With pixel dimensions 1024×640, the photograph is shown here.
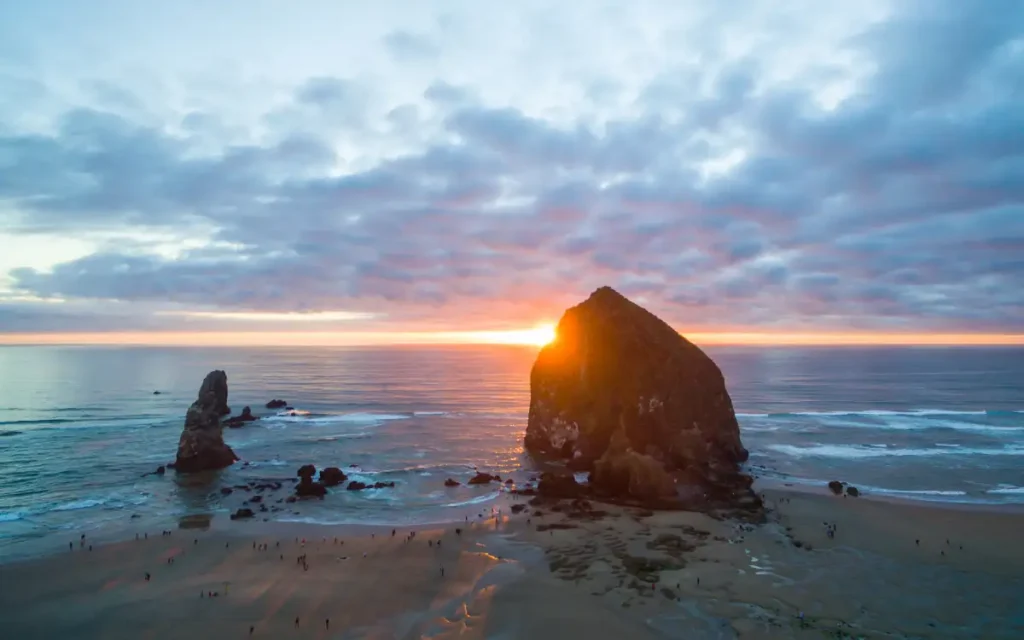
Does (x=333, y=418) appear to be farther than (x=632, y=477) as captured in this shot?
Yes

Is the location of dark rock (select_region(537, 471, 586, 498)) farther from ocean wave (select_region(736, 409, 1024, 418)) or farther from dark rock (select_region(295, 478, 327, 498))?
ocean wave (select_region(736, 409, 1024, 418))

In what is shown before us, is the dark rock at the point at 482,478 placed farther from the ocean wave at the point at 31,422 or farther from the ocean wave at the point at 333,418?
the ocean wave at the point at 31,422

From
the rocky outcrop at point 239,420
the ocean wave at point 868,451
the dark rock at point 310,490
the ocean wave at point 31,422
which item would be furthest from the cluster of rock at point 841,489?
the ocean wave at point 31,422

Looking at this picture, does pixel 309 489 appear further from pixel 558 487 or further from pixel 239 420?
pixel 239 420

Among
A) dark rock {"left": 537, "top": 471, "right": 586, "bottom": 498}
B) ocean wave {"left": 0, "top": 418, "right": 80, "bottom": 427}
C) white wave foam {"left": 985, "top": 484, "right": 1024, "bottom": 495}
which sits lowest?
ocean wave {"left": 0, "top": 418, "right": 80, "bottom": 427}

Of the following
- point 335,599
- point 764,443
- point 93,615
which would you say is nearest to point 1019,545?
point 764,443

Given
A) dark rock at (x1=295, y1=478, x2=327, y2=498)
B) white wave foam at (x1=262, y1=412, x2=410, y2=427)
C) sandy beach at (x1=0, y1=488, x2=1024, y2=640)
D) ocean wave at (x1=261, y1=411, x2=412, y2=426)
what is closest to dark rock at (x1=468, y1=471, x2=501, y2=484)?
sandy beach at (x1=0, y1=488, x2=1024, y2=640)

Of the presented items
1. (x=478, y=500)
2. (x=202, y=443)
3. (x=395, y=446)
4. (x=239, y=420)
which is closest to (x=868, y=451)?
(x=478, y=500)
